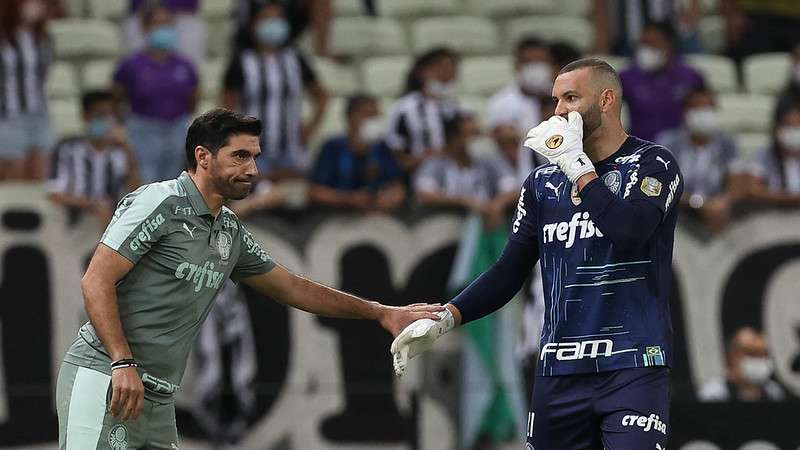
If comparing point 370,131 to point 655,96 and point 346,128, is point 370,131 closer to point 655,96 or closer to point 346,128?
point 346,128

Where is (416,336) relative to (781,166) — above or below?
above

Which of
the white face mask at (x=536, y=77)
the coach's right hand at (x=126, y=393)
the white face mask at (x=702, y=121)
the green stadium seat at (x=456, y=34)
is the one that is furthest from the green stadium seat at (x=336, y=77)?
the coach's right hand at (x=126, y=393)

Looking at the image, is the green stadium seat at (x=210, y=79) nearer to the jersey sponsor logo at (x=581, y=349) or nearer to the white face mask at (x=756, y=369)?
the white face mask at (x=756, y=369)

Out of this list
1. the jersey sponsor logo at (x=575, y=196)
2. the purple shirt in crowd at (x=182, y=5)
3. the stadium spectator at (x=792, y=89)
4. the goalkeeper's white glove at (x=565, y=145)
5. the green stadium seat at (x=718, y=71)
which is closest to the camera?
the goalkeeper's white glove at (x=565, y=145)

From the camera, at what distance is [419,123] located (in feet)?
41.0

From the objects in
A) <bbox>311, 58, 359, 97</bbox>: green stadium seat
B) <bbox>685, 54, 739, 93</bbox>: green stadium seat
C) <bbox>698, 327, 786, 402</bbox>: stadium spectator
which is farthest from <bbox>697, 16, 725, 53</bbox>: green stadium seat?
<bbox>698, 327, 786, 402</bbox>: stadium spectator

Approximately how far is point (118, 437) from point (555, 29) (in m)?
9.68

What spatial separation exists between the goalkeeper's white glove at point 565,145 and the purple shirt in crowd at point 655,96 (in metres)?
6.66

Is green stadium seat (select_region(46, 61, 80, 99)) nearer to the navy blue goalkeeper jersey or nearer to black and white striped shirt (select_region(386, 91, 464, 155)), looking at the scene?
black and white striped shirt (select_region(386, 91, 464, 155))

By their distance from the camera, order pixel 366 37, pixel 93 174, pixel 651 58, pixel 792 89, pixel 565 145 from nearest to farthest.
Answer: pixel 565 145 < pixel 93 174 < pixel 651 58 < pixel 792 89 < pixel 366 37

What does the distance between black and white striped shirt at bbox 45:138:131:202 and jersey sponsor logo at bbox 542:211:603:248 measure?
20.1 feet

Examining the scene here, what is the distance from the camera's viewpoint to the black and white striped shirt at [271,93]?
12.4m

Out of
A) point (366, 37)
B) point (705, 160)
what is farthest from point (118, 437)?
point (366, 37)

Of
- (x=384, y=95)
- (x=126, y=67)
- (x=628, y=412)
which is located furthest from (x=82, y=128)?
(x=628, y=412)
